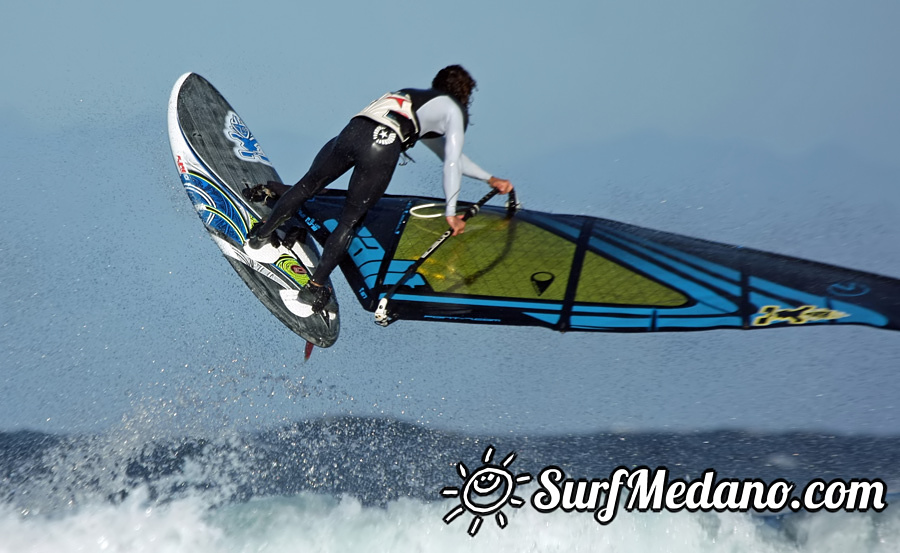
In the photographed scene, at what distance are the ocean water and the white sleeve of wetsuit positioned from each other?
7.98 ft

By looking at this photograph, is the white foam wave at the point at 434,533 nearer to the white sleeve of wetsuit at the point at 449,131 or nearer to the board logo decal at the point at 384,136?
the white sleeve of wetsuit at the point at 449,131

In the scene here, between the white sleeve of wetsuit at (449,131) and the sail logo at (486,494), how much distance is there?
1.90 m

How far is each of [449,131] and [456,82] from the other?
0.31 m

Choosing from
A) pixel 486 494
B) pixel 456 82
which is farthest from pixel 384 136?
pixel 486 494

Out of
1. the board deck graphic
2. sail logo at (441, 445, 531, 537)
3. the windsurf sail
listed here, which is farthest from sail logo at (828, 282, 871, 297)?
the board deck graphic

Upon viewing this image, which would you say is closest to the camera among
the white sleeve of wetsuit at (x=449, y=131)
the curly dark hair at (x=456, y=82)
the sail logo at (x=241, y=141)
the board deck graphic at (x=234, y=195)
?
the white sleeve of wetsuit at (x=449, y=131)

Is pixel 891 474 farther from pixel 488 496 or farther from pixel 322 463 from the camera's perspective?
pixel 322 463

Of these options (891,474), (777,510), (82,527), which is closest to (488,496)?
(777,510)

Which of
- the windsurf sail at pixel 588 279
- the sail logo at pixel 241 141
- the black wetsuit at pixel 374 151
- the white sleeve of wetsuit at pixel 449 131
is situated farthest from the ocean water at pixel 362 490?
the white sleeve of wetsuit at pixel 449 131

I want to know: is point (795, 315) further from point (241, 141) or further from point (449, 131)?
point (241, 141)

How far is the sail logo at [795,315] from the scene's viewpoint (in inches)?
154

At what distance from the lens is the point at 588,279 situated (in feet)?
14.7

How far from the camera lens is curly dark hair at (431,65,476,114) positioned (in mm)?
4023

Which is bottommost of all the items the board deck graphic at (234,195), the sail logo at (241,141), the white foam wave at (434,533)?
the white foam wave at (434,533)
